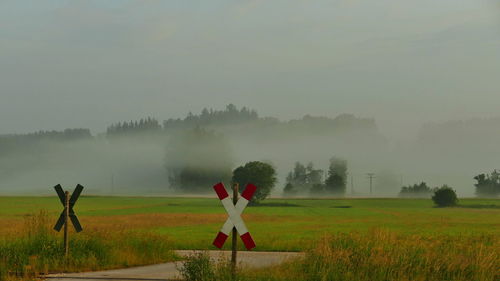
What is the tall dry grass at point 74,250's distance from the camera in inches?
923

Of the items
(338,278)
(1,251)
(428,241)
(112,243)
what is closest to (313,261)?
(338,278)

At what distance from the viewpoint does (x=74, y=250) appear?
25.1 metres

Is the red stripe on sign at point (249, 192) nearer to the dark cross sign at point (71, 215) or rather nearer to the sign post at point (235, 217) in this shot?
the sign post at point (235, 217)

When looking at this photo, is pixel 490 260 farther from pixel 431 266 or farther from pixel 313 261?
pixel 313 261

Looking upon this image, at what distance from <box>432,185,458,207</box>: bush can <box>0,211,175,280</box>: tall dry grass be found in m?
114

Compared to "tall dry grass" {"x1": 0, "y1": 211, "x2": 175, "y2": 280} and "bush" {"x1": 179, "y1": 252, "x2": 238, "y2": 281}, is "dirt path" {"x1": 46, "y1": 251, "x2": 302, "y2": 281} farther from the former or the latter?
"tall dry grass" {"x1": 0, "y1": 211, "x2": 175, "y2": 280}

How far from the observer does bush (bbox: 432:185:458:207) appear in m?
134

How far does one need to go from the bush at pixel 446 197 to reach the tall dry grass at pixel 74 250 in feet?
375

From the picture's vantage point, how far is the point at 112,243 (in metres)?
26.2

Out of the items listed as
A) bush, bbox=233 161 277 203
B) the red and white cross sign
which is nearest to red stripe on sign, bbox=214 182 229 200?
the red and white cross sign

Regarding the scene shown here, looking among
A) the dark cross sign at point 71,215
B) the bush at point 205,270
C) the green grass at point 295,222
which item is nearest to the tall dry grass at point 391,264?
the bush at point 205,270

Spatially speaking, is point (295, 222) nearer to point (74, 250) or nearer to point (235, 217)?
point (74, 250)

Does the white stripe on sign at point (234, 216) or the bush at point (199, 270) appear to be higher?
the white stripe on sign at point (234, 216)

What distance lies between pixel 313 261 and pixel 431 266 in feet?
11.8
